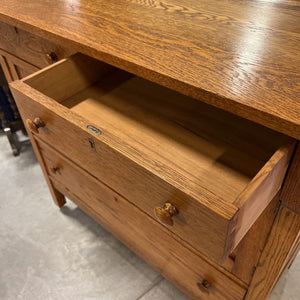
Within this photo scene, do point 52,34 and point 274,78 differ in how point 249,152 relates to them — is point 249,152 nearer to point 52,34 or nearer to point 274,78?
point 274,78

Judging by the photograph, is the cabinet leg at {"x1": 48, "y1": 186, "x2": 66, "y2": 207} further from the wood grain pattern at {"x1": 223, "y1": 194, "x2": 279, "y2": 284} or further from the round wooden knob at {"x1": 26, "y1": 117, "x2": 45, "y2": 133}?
the wood grain pattern at {"x1": 223, "y1": 194, "x2": 279, "y2": 284}

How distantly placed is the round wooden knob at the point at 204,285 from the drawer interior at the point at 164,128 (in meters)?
0.31

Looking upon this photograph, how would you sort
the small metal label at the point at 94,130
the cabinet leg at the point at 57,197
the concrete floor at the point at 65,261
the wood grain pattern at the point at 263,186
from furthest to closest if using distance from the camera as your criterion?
the cabinet leg at the point at 57,197, the concrete floor at the point at 65,261, the small metal label at the point at 94,130, the wood grain pattern at the point at 263,186

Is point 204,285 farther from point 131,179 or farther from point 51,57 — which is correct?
point 51,57

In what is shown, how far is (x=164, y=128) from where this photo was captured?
75 cm

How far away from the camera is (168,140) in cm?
72

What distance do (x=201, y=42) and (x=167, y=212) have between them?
363 mm

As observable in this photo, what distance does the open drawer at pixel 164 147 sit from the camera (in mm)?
486

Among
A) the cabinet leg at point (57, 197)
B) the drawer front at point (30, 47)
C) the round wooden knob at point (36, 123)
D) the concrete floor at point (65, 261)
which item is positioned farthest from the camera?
the cabinet leg at point (57, 197)

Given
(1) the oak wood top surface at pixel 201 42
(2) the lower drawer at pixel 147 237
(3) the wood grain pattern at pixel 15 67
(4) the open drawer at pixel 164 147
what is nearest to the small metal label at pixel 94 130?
(4) the open drawer at pixel 164 147

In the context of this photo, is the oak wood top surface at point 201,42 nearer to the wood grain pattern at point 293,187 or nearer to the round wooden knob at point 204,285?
the wood grain pattern at point 293,187

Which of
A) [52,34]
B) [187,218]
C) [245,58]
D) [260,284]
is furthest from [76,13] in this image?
[260,284]

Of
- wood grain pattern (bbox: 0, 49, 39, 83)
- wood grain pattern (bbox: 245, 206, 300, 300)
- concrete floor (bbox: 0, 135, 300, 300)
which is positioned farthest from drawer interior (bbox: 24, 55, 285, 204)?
concrete floor (bbox: 0, 135, 300, 300)

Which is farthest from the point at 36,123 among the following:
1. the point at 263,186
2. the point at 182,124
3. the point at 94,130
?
the point at 263,186
